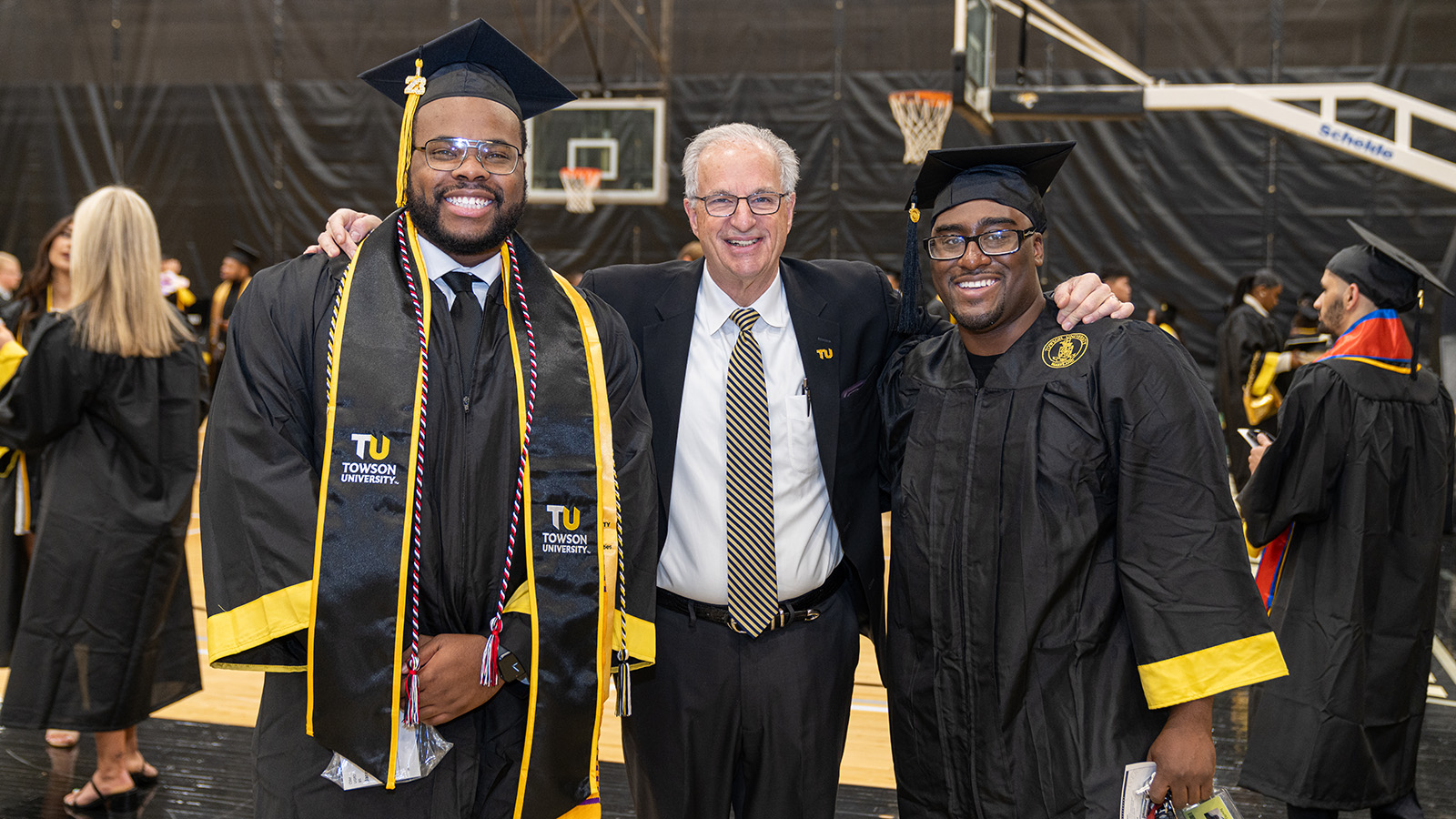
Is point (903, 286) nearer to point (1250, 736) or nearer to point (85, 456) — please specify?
point (1250, 736)

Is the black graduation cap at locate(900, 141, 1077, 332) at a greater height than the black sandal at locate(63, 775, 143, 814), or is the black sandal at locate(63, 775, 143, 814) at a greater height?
the black graduation cap at locate(900, 141, 1077, 332)

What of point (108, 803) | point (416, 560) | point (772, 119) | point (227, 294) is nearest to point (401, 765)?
point (416, 560)

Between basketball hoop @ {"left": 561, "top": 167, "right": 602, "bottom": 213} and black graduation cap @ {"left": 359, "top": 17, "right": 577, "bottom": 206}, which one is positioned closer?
black graduation cap @ {"left": 359, "top": 17, "right": 577, "bottom": 206}

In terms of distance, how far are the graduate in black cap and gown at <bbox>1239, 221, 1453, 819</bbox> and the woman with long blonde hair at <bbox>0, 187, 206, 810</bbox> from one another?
12.0 ft

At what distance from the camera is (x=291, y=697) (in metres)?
1.95

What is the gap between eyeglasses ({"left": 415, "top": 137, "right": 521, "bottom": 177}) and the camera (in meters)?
2.07

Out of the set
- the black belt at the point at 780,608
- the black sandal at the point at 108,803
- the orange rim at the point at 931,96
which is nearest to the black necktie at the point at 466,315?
the black belt at the point at 780,608

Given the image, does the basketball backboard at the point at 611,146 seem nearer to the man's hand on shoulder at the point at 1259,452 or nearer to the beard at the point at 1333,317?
the man's hand on shoulder at the point at 1259,452

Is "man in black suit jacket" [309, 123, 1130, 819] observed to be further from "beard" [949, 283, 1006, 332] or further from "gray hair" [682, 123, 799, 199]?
"beard" [949, 283, 1006, 332]

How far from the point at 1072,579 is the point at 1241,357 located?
8106 mm

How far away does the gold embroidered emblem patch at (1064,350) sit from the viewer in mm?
2201

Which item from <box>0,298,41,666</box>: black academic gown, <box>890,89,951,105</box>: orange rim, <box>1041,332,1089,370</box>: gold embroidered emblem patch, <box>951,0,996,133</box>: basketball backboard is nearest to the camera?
<box>1041,332,1089,370</box>: gold embroidered emblem patch

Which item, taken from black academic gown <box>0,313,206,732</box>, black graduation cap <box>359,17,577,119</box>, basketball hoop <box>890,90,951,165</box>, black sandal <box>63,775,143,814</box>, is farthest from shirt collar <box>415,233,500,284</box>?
basketball hoop <box>890,90,951,165</box>

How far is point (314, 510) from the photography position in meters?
1.88
